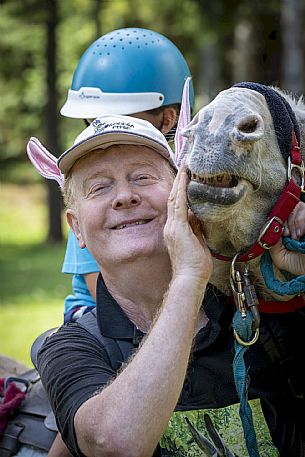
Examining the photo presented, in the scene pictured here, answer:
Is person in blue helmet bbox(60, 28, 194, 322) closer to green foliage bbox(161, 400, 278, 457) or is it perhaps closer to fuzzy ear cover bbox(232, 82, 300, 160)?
green foliage bbox(161, 400, 278, 457)

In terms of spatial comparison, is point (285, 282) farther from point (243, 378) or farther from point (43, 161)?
point (43, 161)

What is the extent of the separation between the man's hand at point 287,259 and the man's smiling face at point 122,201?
431 millimetres

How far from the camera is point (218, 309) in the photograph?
2729mm

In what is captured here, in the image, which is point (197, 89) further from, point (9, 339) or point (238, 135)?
point (238, 135)

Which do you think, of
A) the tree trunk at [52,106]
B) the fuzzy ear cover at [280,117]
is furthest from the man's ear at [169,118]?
the tree trunk at [52,106]

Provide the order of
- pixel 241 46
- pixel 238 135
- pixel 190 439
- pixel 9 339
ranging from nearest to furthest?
1. pixel 238 135
2. pixel 190 439
3. pixel 9 339
4. pixel 241 46

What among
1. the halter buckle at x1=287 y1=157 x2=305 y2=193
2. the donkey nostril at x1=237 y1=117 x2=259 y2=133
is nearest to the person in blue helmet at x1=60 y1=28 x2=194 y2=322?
the halter buckle at x1=287 y1=157 x2=305 y2=193

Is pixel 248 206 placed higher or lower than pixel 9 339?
higher

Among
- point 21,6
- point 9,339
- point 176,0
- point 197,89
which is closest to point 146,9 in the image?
point 197,89

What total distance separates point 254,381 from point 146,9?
20111 millimetres

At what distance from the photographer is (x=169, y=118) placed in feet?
13.2

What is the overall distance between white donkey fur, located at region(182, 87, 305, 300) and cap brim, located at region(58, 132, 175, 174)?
15.2 inches

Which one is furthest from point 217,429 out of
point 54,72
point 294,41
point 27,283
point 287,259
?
point 54,72

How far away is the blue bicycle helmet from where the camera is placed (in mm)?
4102
